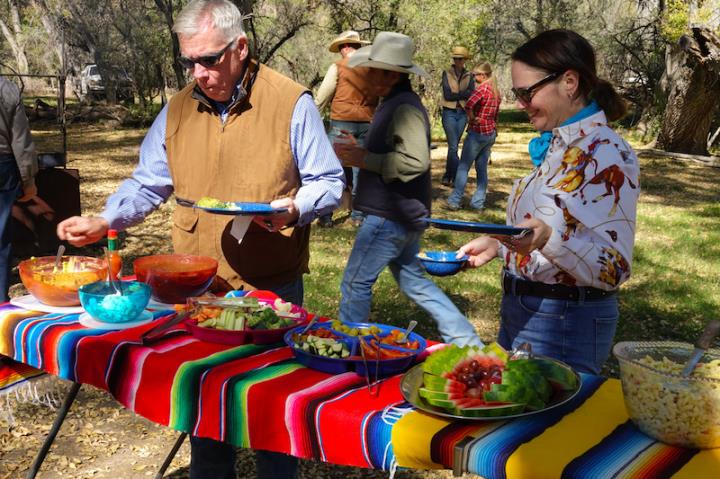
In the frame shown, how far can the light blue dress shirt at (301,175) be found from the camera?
2.67 m

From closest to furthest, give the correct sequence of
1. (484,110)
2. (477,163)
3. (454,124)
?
(484,110) < (477,163) < (454,124)

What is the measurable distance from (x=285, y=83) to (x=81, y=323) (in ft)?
3.71

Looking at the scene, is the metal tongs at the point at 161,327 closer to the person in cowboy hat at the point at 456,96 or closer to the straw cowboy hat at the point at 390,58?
the straw cowboy hat at the point at 390,58

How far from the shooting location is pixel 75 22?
2222cm

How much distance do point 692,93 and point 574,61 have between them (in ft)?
48.3

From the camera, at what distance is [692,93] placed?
50.3 feet

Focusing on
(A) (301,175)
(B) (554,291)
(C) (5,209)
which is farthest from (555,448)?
(C) (5,209)

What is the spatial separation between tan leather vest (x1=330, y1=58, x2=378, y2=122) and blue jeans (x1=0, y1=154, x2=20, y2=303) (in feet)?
11.8

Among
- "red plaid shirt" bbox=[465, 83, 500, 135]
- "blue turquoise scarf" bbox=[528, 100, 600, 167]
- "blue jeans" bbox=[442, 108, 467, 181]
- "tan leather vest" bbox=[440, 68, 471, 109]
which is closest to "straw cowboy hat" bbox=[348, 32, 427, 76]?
"blue turquoise scarf" bbox=[528, 100, 600, 167]

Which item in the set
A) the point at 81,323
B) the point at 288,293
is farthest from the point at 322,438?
the point at 288,293

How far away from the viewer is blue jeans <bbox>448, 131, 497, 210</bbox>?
31.0ft

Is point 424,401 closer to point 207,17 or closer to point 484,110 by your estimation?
point 207,17

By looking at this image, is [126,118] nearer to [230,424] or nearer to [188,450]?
[188,450]

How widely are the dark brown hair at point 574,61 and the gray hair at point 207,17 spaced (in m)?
1.01
